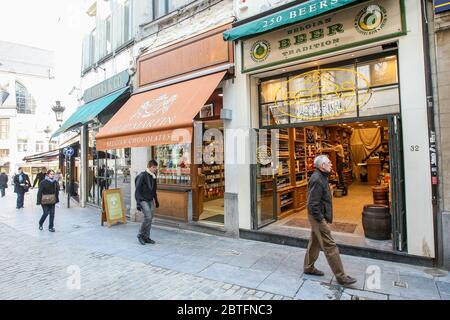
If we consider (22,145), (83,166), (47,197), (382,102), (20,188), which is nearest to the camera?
(382,102)

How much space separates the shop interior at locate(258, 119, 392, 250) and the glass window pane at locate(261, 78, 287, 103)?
1312 mm

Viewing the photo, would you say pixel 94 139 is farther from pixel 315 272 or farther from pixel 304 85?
pixel 315 272

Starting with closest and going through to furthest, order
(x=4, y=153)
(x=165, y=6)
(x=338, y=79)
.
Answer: (x=338, y=79) < (x=165, y=6) < (x=4, y=153)

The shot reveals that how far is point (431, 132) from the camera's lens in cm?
473

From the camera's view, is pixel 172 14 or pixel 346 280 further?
pixel 172 14

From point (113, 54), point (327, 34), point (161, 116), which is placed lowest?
point (161, 116)

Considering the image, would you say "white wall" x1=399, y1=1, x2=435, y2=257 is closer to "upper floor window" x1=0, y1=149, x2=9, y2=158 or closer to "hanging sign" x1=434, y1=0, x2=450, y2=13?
"hanging sign" x1=434, y1=0, x2=450, y2=13

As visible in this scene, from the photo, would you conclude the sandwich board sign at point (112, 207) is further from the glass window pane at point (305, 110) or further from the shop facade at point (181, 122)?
the glass window pane at point (305, 110)

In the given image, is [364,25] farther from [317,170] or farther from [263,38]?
[317,170]

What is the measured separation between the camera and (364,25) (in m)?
5.32

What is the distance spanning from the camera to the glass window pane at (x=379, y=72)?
543cm

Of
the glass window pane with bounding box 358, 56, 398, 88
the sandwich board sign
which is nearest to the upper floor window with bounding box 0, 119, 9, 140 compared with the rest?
the sandwich board sign

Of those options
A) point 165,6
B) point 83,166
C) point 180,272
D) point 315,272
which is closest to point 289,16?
point 315,272

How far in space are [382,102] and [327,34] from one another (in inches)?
68.2
